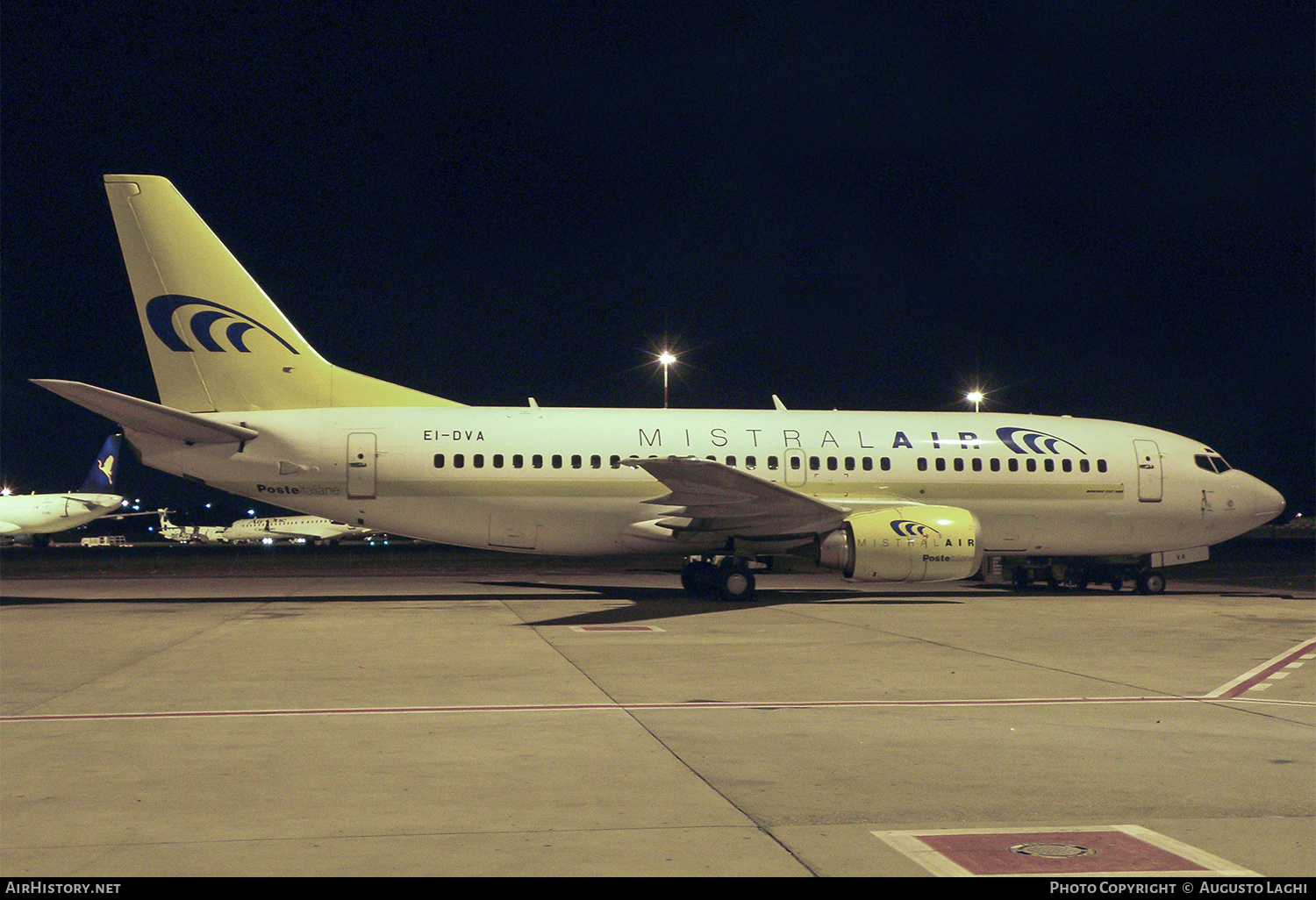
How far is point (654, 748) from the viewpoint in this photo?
7.46m

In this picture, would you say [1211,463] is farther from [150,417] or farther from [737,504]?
[150,417]

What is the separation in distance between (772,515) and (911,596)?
179 inches

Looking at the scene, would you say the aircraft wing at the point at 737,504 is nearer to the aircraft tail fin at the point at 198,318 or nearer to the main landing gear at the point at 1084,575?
the aircraft tail fin at the point at 198,318

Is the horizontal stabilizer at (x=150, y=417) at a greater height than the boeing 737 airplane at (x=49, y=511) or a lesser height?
greater

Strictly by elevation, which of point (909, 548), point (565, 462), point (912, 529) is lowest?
point (909, 548)

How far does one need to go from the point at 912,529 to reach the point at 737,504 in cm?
321

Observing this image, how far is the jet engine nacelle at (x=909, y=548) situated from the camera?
62.2ft

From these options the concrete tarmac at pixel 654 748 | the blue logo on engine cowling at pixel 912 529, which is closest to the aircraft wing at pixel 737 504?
the blue logo on engine cowling at pixel 912 529

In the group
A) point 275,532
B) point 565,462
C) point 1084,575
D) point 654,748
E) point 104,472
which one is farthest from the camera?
point 275,532

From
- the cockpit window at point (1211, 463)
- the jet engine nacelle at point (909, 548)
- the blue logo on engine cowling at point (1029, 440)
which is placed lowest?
the jet engine nacelle at point (909, 548)

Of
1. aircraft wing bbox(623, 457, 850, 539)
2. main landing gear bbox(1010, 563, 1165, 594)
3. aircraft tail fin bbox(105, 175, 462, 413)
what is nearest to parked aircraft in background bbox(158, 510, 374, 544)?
aircraft tail fin bbox(105, 175, 462, 413)

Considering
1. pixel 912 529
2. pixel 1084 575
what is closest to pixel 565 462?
pixel 912 529

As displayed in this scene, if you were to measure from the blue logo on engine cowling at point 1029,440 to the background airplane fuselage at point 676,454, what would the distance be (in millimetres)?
28
